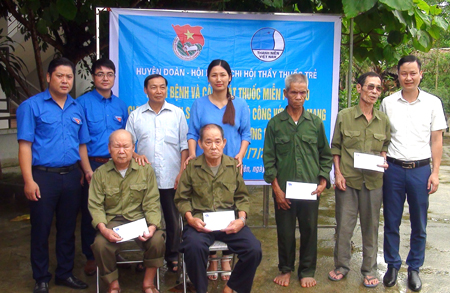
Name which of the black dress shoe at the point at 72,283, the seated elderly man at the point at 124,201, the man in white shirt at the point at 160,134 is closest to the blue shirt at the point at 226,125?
the man in white shirt at the point at 160,134

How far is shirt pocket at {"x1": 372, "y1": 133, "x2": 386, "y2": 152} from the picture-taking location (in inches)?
130

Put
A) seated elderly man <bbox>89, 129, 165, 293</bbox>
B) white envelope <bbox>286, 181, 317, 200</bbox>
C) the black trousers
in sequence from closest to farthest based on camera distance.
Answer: seated elderly man <bbox>89, 129, 165, 293</bbox> < white envelope <bbox>286, 181, 317, 200</bbox> < the black trousers

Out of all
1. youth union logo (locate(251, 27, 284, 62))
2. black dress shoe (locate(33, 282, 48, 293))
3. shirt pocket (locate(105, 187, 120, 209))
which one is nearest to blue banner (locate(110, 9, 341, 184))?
youth union logo (locate(251, 27, 284, 62))

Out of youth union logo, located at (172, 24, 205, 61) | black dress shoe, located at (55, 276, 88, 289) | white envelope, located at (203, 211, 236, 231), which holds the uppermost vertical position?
youth union logo, located at (172, 24, 205, 61)

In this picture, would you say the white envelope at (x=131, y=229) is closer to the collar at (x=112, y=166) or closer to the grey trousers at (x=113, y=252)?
the grey trousers at (x=113, y=252)

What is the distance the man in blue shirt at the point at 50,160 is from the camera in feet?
10.0

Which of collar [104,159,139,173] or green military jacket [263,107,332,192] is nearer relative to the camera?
collar [104,159,139,173]

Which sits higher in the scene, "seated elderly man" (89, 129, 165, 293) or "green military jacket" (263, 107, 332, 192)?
"green military jacket" (263, 107, 332, 192)

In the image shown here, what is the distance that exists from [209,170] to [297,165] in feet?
2.41

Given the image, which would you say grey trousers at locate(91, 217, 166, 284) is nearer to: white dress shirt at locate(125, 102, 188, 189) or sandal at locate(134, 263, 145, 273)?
white dress shirt at locate(125, 102, 188, 189)

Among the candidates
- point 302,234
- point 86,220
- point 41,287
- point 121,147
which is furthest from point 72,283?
point 302,234

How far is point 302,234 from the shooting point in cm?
343

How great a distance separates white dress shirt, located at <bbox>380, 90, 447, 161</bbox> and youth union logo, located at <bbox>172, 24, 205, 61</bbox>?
86.5 inches

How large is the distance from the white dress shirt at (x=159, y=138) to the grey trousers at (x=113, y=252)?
558 mm
